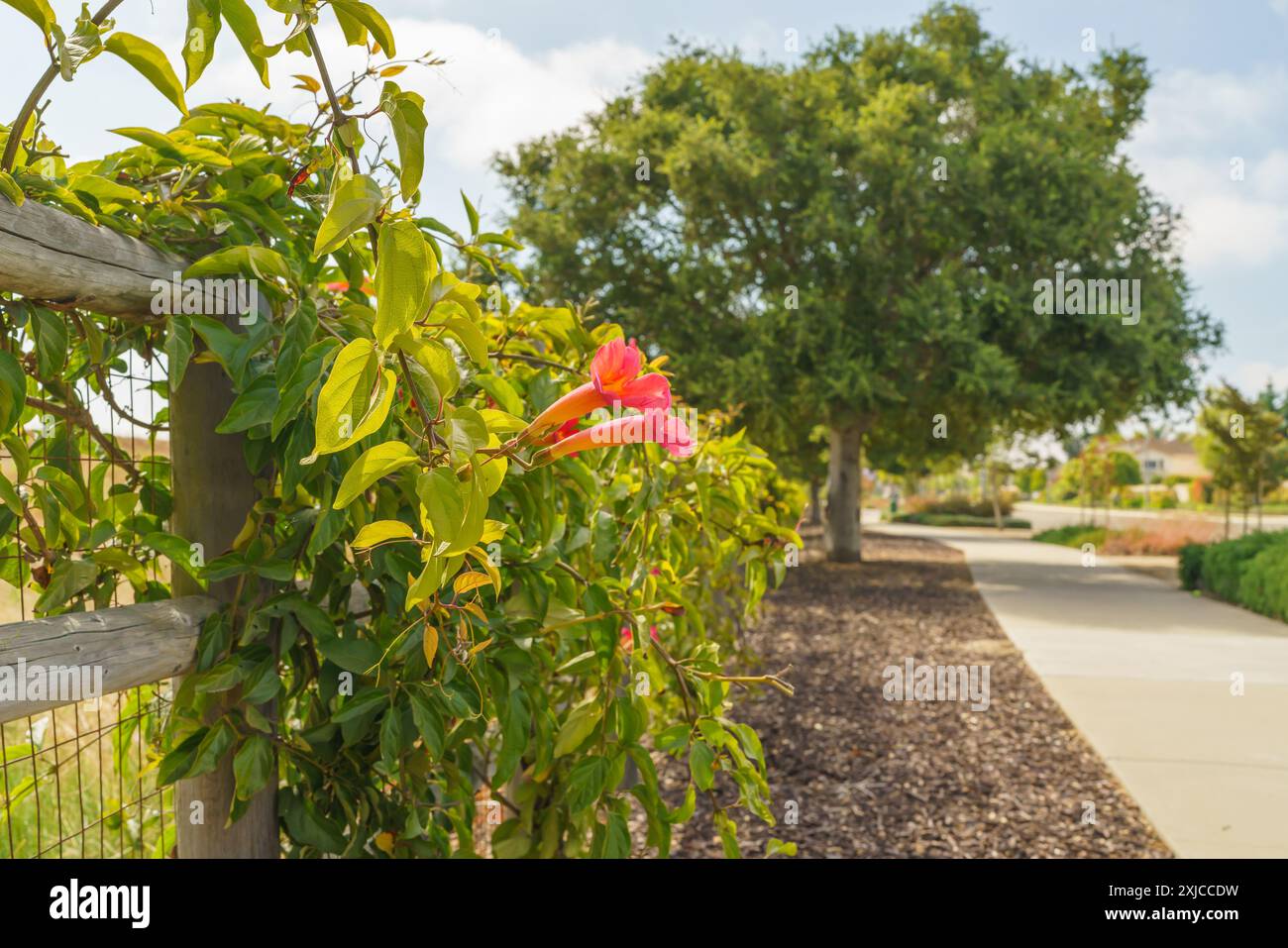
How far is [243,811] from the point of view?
4.31ft

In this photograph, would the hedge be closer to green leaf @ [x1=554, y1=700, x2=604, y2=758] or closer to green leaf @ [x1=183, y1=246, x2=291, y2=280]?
green leaf @ [x1=554, y1=700, x2=604, y2=758]

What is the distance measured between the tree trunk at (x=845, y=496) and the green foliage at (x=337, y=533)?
43.7ft

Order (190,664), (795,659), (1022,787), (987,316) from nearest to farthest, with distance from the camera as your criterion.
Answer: (190,664) < (1022,787) < (795,659) < (987,316)

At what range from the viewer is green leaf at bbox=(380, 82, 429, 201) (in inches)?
30.7

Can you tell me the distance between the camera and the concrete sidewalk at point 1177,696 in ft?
12.2

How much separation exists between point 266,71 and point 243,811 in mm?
999

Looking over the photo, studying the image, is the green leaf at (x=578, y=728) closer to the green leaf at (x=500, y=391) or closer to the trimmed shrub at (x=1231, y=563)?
the green leaf at (x=500, y=391)

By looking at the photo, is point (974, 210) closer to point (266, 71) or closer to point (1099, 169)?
point (1099, 169)

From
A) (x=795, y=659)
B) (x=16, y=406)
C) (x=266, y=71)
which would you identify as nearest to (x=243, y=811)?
(x=16, y=406)

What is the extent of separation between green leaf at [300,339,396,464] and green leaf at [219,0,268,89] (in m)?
0.40

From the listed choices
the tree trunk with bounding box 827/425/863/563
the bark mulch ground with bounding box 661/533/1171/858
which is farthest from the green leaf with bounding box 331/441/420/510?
the tree trunk with bounding box 827/425/863/563

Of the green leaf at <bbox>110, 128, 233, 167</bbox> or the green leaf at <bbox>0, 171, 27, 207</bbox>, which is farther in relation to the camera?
the green leaf at <bbox>110, 128, 233, 167</bbox>

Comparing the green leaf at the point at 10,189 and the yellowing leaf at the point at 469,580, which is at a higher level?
the green leaf at the point at 10,189

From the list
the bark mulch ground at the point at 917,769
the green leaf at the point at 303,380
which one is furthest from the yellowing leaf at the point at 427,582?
the bark mulch ground at the point at 917,769
